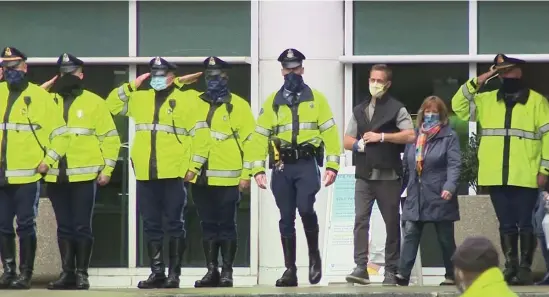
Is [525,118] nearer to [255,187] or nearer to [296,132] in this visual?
[296,132]

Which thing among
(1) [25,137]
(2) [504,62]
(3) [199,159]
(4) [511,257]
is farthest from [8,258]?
(2) [504,62]

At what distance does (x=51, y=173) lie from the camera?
13141mm

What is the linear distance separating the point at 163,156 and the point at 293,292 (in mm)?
Answer: 2214

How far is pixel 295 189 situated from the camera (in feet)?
41.9

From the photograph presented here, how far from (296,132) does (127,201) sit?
13.4 ft

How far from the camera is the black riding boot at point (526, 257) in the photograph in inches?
507

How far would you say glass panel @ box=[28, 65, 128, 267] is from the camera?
1622 centimetres

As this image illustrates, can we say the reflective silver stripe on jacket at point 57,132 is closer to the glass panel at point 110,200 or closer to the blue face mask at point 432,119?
the glass panel at point 110,200

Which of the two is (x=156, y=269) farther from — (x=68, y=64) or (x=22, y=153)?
(x=68, y=64)

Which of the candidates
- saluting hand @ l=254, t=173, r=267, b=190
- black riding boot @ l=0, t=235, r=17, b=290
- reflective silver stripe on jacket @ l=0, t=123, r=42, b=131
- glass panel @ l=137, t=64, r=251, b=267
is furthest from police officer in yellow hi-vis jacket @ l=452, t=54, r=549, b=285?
black riding boot @ l=0, t=235, r=17, b=290

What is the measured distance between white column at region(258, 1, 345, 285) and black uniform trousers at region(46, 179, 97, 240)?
125 inches

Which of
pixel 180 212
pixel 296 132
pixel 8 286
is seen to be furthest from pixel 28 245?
pixel 296 132

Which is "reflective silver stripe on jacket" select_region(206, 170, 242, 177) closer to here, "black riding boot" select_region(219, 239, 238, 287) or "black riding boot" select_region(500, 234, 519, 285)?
"black riding boot" select_region(219, 239, 238, 287)

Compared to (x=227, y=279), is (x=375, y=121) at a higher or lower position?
higher
